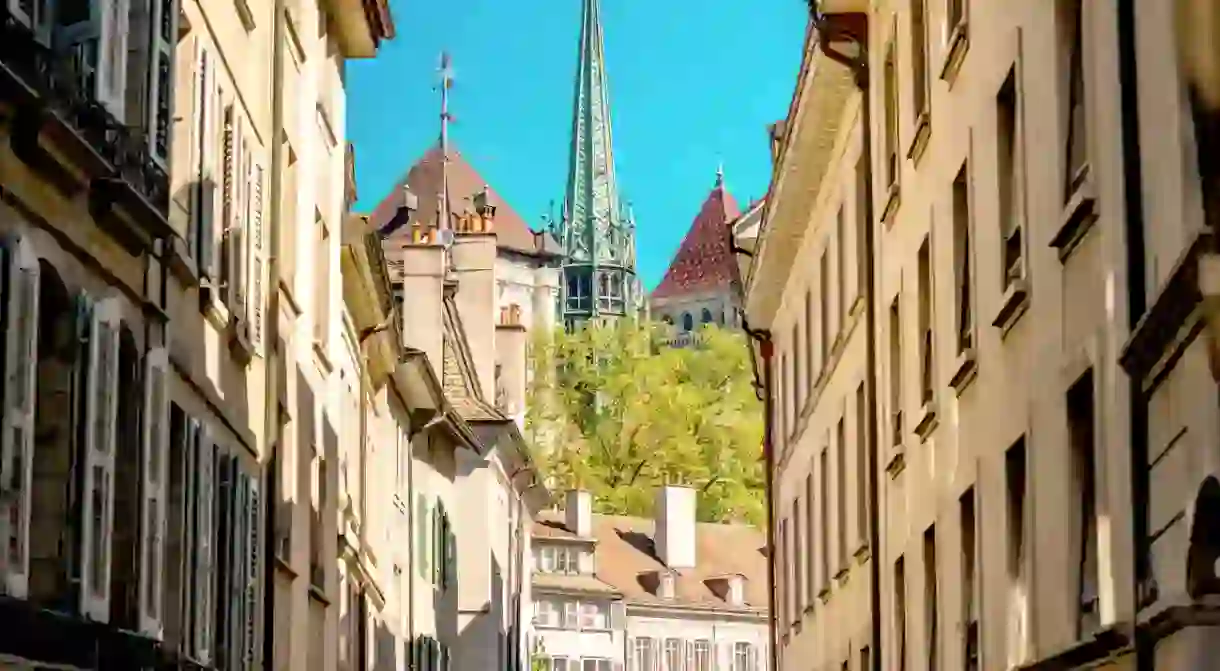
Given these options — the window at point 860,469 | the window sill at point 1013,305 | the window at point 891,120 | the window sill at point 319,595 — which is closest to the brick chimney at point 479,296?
the window at point 860,469

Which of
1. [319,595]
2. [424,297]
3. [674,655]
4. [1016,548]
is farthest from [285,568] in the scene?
[674,655]

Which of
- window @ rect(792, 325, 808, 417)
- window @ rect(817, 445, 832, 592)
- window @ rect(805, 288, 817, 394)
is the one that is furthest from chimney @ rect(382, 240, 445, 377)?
window @ rect(817, 445, 832, 592)

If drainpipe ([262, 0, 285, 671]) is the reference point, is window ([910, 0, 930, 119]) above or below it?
above

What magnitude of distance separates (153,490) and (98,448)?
1744mm

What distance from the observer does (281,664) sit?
69.8ft

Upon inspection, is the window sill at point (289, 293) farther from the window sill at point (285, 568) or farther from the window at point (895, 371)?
the window at point (895, 371)

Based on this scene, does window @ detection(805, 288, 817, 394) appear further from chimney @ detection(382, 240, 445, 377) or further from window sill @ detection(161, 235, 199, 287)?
window sill @ detection(161, 235, 199, 287)

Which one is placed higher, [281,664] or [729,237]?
[729,237]

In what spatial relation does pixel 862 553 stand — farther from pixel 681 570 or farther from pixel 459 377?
pixel 681 570

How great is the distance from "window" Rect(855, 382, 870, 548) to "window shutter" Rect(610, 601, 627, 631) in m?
67.1

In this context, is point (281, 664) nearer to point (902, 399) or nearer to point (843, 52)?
point (902, 399)

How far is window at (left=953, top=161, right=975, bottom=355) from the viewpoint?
703 inches

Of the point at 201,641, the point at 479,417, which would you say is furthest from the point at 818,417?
the point at 479,417

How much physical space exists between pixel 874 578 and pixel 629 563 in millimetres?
74961
